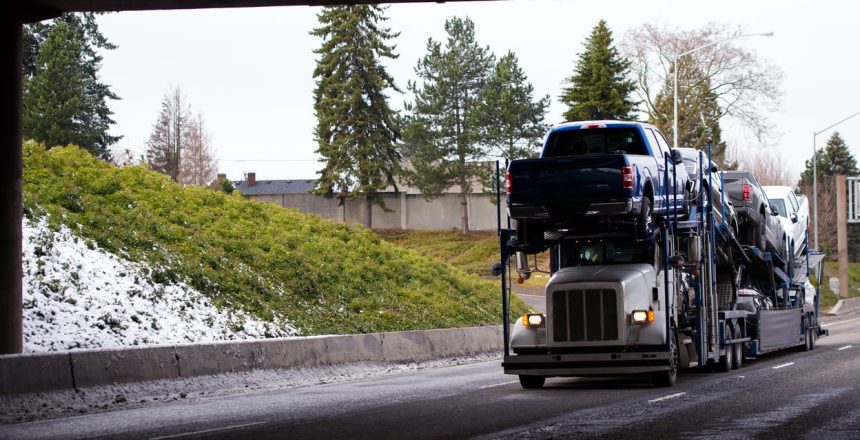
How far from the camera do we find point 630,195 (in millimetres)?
16594

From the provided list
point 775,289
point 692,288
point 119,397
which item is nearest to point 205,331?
point 119,397

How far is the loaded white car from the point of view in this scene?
92.6 feet

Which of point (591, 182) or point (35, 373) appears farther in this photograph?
point (591, 182)

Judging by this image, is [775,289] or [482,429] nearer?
[482,429]

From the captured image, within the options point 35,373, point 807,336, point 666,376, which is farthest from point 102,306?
point 807,336

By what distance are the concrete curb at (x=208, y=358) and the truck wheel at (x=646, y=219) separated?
6564 mm

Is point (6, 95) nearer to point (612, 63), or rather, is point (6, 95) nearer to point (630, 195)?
point (630, 195)

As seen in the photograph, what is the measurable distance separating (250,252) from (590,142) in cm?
1241

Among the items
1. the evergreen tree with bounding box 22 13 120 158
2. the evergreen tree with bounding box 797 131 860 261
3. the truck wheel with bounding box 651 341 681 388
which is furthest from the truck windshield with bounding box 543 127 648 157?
the evergreen tree with bounding box 797 131 860 261

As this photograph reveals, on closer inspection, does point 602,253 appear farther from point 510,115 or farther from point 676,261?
point 510,115

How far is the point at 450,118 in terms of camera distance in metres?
82.8

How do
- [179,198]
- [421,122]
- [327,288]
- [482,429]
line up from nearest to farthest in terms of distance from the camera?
[482,429], [327,288], [179,198], [421,122]

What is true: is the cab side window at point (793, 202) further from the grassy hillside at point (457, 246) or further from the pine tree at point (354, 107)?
the pine tree at point (354, 107)

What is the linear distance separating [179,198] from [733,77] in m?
44.4
